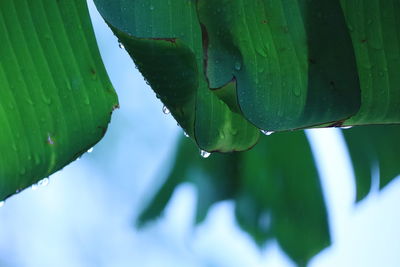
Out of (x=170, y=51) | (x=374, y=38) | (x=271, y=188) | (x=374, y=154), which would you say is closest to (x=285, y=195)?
(x=271, y=188)

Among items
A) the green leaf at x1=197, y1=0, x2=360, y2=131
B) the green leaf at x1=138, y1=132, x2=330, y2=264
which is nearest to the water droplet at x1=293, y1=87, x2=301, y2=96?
the green leaf at x1=197, y1=0, x2=360, y2=131

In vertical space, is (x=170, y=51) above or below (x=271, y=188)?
above

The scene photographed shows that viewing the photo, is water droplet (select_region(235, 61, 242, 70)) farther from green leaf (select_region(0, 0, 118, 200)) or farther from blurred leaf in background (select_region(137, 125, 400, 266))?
blurred leaf in background (select_region(137, 125, 400, 266))

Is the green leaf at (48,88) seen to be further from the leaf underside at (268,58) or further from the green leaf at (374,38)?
the green leaf at (374,38)

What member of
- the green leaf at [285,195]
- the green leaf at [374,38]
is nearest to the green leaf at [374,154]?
the green leaf at [285,195]

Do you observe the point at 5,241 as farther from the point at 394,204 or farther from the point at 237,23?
the point at 237,23

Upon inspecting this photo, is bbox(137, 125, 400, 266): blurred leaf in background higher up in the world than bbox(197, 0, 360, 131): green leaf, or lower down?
lower down

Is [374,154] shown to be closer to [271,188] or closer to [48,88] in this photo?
[271,188]
